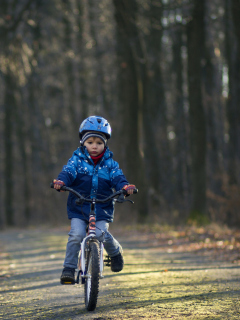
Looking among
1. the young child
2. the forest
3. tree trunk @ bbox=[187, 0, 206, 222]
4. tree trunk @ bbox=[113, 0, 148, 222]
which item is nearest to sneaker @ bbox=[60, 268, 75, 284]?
the young child

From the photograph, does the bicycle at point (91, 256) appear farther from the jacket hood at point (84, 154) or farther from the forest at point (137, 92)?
the forest at point (137, 92)

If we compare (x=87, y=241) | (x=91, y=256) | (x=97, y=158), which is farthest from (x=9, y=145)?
(x=91, y=256)

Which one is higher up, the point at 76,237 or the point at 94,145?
the point at 94,145

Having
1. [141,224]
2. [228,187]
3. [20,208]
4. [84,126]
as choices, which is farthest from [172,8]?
[20,208]

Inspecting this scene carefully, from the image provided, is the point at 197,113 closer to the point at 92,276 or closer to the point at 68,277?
the point at 68,277

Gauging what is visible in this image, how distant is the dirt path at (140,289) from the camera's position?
5693 millimetres

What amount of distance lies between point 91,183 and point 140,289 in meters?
1.53

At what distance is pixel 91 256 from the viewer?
5973mm

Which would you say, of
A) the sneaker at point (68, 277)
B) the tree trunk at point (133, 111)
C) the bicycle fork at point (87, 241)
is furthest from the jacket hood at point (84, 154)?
the tree trunk at point (133, 111)

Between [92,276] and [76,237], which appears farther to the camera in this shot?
[76,237]

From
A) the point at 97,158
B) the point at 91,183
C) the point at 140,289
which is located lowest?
the point at 140,289

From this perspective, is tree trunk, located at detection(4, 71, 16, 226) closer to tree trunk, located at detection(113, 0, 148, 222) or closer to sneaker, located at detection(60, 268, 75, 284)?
tree trunk, located at detection(113, 0, 148, 222)

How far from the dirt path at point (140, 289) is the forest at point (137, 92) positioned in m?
6.56

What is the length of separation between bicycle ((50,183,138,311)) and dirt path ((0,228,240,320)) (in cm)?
22
